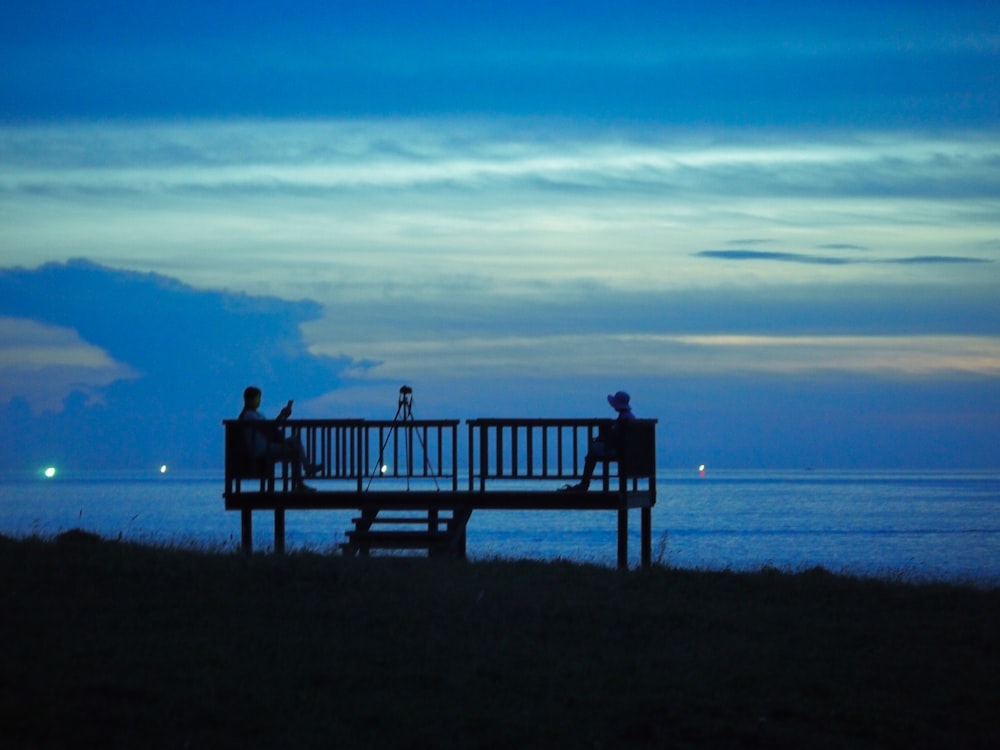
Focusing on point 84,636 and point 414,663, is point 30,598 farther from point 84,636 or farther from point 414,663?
point 414,663

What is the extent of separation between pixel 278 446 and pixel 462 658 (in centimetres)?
927

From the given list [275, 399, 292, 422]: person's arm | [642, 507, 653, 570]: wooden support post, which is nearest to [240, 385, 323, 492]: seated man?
[275, 399, 292, 422]: person's arm

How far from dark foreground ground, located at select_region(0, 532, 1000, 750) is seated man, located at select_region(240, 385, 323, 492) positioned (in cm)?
404

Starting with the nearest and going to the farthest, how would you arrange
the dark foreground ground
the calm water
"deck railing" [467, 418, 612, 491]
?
the dark foreground ground < "deck railing" [467, 418, 612, 491] < the calm water

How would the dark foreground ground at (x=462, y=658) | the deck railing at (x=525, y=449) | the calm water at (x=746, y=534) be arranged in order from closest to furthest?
1. the dark foreground ground at (x=462, y=658)
2. the deck railing at (x=525, y=449)
3. the calm water at (x=746, y=534)

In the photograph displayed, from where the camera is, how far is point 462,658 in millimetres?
10023

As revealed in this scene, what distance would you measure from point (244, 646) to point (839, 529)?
171 ft

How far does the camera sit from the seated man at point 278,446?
1855 centimetres

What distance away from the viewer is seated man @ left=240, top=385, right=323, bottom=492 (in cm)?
1855

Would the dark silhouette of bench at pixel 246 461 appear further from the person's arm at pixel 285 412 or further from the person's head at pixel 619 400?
the person's head at pixel 619 400

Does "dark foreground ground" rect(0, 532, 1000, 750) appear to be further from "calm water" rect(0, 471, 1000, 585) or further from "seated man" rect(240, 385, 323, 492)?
"calm water" rect(0, 471, 1000, 585)

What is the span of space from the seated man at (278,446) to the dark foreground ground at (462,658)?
4039 mm

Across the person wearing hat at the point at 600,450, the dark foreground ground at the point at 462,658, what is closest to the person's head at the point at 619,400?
the person wearing hat at the point at 600,450

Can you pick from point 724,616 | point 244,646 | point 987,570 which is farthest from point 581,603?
point 987,570
